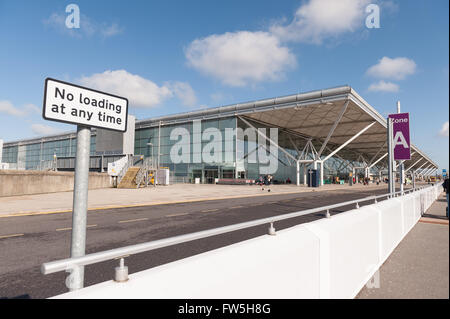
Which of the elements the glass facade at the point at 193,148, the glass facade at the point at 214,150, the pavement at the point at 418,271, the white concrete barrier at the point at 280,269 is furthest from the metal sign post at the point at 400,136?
the glass facade at the point at 193,148

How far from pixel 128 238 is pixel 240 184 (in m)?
31.5

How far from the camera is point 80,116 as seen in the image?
201cm

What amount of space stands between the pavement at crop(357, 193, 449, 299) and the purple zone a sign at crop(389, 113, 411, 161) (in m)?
4.28

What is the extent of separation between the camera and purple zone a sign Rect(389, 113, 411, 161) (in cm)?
1008

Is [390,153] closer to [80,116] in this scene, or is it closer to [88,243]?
[88,243]

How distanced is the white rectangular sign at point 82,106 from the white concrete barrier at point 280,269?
48.4 inches

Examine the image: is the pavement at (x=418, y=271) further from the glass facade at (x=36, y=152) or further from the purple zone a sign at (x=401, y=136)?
the glass facade at (x=36, y=152)

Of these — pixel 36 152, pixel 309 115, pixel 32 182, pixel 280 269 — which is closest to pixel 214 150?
pixel 309 115

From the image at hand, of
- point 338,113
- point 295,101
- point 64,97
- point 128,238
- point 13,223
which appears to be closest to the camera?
point 64,97

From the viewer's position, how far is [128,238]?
6.14m

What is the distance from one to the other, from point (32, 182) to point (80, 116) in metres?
21.1
